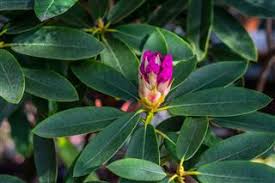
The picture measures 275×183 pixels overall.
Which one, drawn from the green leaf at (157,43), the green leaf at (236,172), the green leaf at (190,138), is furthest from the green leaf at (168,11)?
the green leaf at (236,172)

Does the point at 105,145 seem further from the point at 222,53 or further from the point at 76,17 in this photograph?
the point at 222,53

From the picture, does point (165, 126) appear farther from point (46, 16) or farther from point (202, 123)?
point (46, 16)

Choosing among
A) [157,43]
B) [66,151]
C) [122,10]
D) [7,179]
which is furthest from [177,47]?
[66,151]

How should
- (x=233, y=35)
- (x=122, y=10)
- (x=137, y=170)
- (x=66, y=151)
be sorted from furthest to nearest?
(x=66, y=151), (x=233, y=35), (x=122, y=10), (x=137, y=170)

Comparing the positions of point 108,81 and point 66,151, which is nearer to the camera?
point 108,81

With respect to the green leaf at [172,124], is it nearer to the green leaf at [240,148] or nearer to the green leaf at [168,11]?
the green leaf at [240,148]

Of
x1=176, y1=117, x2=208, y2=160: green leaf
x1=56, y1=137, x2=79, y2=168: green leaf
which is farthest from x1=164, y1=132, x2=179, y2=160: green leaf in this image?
x1=56, y1=137, x2=79, y2=168: green leaf

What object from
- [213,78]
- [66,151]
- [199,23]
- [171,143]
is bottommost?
[66,151]
